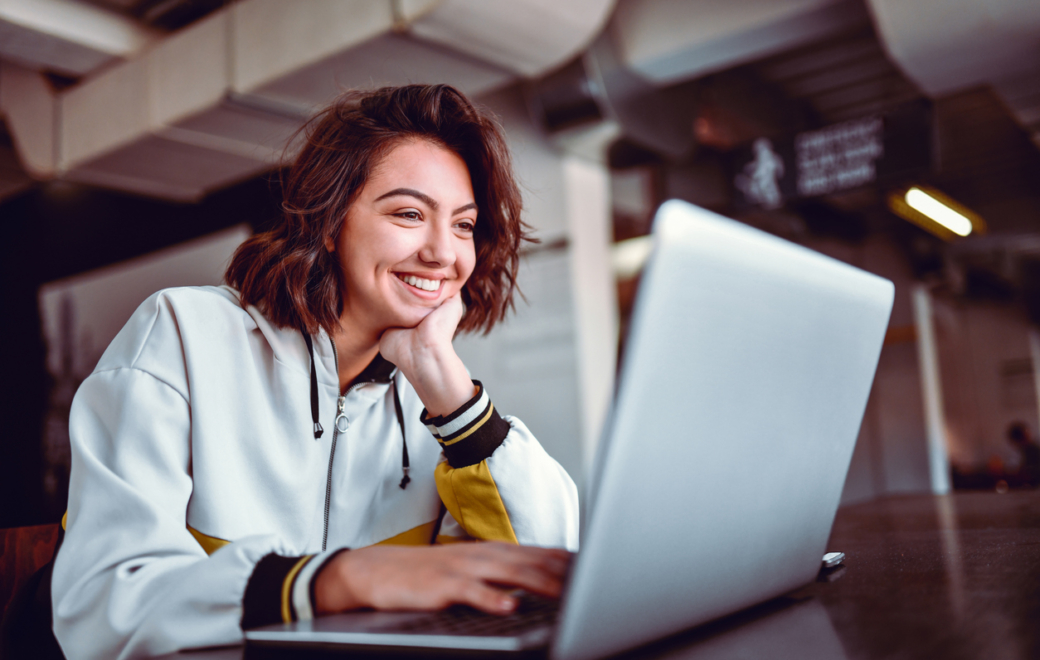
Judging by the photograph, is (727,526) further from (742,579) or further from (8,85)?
(8,85)

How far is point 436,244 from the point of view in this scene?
3.79ft

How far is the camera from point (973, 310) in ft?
38.4

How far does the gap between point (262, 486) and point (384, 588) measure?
410 mm

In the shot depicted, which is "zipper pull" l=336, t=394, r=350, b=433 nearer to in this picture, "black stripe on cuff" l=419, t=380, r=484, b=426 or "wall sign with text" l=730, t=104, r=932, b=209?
"black stripe on cuff" l=419, t=380, r=484, b=426

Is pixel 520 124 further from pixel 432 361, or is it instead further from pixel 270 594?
pixel 270 594

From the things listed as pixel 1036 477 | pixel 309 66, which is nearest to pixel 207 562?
pixel 309 66

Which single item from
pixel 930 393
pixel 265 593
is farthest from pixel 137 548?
pixel 930 393

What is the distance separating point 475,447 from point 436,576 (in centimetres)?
37

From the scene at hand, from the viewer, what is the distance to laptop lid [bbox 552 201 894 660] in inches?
17.0

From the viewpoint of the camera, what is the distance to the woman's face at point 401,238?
1.14 meters

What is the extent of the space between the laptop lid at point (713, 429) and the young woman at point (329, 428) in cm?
11

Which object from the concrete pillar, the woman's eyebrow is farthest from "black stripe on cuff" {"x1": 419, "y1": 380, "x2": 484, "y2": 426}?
the concrete pillar

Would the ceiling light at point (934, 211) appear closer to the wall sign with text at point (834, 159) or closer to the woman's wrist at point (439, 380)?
the wall sign with text at point (834, 159)

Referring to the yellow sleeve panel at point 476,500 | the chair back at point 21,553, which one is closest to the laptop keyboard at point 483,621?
the yellow sleeve panel at point 476,500
